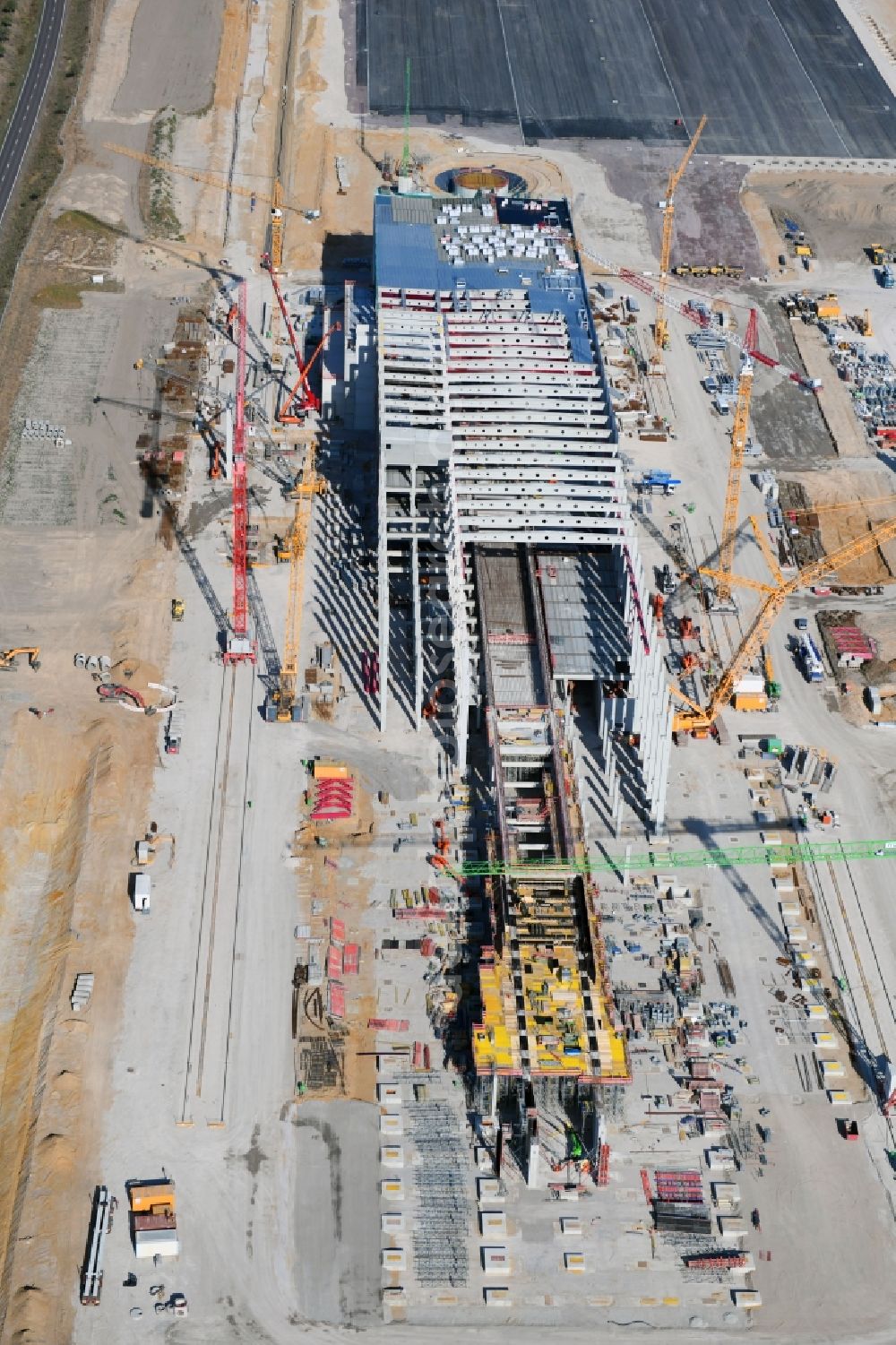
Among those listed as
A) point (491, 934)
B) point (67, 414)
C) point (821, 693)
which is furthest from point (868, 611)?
point (67, 414)

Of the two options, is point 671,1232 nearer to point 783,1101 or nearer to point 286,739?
point 783,1101

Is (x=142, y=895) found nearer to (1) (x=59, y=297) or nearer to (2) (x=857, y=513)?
(2) (x=857, y=513)

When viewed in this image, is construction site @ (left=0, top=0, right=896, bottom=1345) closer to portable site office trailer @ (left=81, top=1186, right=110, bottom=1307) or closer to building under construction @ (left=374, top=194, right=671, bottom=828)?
portable site office trailer @ (left=81, top=1186, right=110, bottom=1307)

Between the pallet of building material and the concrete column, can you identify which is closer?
the concrete column

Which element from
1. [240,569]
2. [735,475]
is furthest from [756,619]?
[240,569]

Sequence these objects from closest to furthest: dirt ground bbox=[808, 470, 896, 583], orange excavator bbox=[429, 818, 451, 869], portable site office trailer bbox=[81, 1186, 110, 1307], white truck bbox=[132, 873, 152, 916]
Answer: portable site office trailer bbox=[81, 1186, 110, 1307] < white truck bbox=[132, 873, 152, 916] < orange excavator bbox=[429, 818, 451, 869] < dirt ground bbox=[808, 470, 896, 583]

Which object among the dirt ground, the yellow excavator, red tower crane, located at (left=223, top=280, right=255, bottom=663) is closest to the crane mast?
the dirt ground
